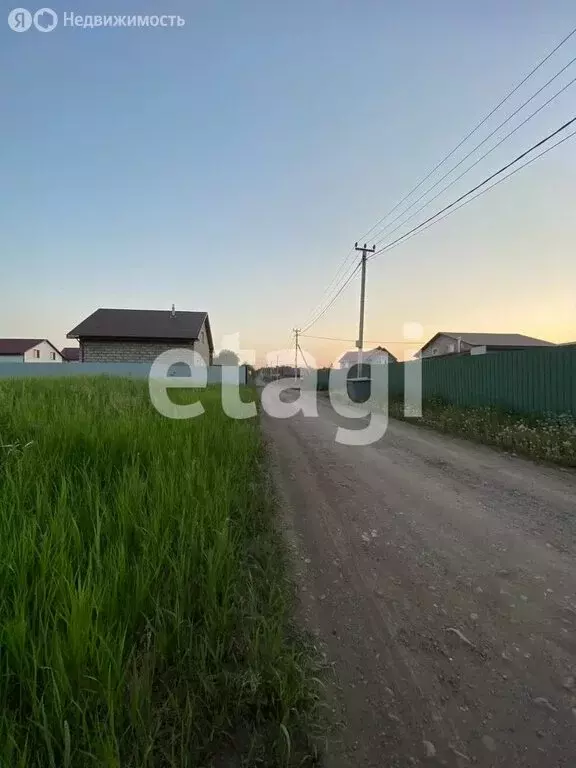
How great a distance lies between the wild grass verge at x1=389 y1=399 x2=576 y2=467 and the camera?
239 inches

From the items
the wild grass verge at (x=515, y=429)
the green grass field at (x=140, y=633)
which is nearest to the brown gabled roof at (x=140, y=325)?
the wild grass verge at (x=515, y=429)

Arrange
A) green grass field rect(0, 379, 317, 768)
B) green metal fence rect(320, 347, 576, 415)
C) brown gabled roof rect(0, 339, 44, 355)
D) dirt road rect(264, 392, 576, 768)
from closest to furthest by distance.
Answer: green grass field rect(0, 379, 317, 768), dirt road rect(264, 392, 576, 768), green metal fence rect(320, 347, 576, 415), brown gabled roof rect(0, 339, 44, 355)

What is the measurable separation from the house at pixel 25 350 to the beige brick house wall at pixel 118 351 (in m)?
25.8

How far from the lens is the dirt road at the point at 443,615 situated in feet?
4.68

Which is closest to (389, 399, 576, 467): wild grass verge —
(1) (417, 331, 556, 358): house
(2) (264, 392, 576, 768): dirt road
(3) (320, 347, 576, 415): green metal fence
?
(3) (320, 347, 576, 415): green metal fence

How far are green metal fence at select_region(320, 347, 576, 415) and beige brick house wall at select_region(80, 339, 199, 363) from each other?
1612 centimetres

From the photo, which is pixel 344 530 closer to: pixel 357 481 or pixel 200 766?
pixel 357 481

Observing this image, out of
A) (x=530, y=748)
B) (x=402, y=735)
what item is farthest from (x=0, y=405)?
(x=530, y=748)

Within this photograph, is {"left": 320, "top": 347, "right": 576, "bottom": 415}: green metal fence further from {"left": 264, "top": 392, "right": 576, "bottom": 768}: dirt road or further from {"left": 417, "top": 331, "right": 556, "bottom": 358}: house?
{"left": 417, "top": 331, "right": 556, "bottom": 358}: house

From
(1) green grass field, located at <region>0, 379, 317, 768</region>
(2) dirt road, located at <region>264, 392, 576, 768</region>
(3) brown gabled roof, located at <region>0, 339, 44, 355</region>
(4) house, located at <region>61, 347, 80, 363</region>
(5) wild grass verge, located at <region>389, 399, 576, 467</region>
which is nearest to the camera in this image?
(1) green grass field, located at <region>0, 379, 317, 768</region>

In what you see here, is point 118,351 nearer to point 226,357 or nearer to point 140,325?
point 140,325

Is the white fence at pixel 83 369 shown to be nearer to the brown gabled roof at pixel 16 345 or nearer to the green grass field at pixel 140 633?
the green grass field at pixel 140 633

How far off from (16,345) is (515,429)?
2204 inches

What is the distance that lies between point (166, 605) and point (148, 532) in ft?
1.37
